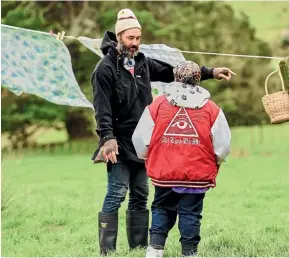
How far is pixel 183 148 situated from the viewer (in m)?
5.07

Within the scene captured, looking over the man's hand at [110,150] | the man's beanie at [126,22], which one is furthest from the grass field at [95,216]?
the man's beanie at [126,22]

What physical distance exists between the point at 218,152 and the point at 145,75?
93cm

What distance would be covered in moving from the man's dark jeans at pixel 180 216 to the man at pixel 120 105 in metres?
0.41

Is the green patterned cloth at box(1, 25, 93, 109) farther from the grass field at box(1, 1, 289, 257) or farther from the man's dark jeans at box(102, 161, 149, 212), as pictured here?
the man's dark jeans at box(102, 161, 149, 212)

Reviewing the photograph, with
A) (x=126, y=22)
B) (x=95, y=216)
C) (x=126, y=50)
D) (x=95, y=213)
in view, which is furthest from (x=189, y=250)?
(x=95, y=213)

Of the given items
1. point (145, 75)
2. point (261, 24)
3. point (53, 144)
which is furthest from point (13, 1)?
point (145, 75)

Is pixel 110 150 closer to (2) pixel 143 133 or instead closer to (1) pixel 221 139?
(2) pixel 143 133

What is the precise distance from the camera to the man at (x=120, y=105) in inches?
215

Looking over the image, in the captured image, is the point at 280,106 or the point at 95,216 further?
the point at 95,216

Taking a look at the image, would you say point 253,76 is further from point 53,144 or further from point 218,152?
point 218,152

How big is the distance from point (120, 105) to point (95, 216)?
9.66 feet

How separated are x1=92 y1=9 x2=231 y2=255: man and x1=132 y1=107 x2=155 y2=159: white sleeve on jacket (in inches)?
9.0

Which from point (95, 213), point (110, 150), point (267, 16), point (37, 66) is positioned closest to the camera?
point (110, 150)

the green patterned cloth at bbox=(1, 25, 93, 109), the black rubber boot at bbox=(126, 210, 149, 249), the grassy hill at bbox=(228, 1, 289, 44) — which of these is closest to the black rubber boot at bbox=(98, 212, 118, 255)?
the black rubber boot at bbox=(126, 210, 149, 249)
